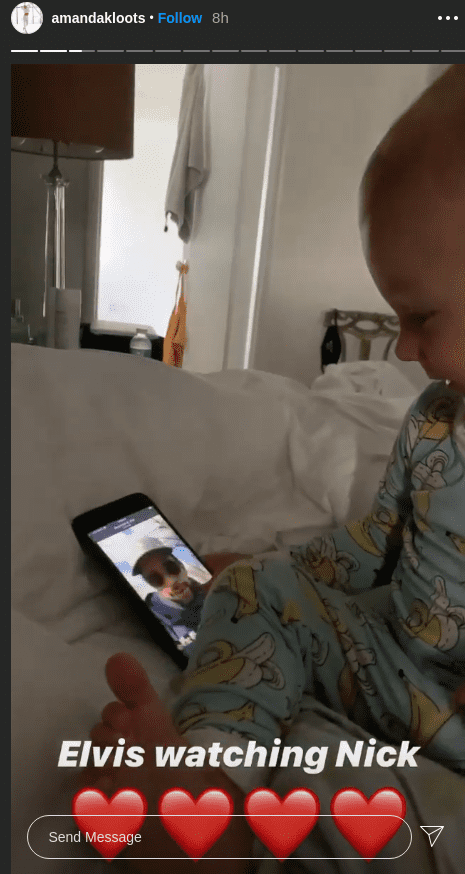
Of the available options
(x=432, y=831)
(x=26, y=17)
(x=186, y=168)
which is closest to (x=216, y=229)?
(x=186, y=168)

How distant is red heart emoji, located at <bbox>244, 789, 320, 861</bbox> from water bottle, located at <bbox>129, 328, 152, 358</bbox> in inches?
11.5

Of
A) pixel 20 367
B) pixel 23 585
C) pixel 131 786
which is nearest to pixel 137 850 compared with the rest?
pixel 131 786

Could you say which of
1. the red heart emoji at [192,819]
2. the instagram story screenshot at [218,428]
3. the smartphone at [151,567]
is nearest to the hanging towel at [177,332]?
the instagram story screenshot at [218,428]

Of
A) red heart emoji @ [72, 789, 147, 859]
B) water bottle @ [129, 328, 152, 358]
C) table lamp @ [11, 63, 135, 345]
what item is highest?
table lamp @ [11, 63, 135, 345]

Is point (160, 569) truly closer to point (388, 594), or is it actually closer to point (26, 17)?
point (388, 594)

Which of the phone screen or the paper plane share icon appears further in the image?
the phone screen

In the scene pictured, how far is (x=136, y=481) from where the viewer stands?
1.63 ft

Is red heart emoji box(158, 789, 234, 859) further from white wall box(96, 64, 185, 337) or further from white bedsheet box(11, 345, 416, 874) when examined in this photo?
white wall box(96, 64, 185, 337)

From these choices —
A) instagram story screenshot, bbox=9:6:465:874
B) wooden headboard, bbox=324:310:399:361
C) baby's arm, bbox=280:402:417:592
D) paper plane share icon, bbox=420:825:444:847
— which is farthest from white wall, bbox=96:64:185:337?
paper plane share icon, bbox=420:825:444:847

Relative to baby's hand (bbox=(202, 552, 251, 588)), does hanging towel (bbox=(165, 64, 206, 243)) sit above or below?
above

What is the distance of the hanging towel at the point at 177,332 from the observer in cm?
40

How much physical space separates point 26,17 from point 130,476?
31 cm

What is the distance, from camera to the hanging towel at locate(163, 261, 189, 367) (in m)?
0.40

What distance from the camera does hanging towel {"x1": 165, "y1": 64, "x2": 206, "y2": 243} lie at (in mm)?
366
